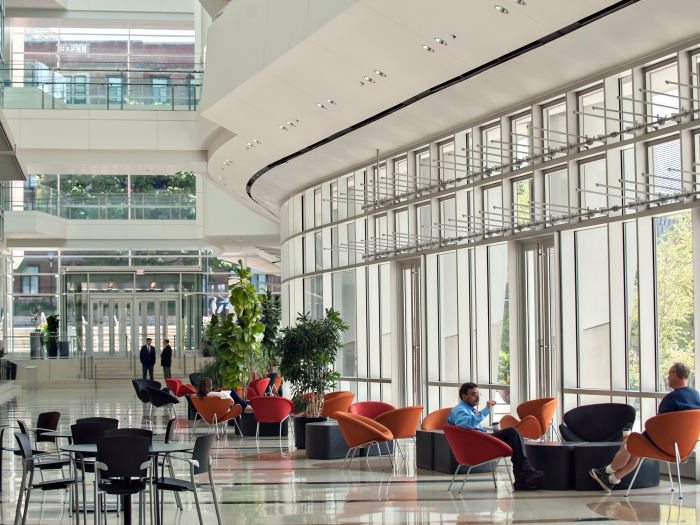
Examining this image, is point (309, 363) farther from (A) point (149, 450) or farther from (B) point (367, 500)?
(A) point (149, 450)

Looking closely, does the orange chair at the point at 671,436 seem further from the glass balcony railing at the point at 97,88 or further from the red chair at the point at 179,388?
the glass balcony railing at the point at 97,88

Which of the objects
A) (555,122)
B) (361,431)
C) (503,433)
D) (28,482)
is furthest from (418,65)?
(28,482)

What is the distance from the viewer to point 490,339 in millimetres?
12367

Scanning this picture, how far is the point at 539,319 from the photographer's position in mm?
11367

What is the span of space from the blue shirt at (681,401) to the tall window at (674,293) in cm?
105

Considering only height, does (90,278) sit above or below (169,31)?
below

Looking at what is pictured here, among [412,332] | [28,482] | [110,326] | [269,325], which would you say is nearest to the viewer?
[28,482]

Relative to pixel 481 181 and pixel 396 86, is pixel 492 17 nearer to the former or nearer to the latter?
pixel 396 86

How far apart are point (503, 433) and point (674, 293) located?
2400 millimetres

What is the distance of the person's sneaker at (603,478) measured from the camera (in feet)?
27.3

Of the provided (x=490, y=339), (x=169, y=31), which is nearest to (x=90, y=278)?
(x=169, y=31)

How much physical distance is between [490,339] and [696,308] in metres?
3.90

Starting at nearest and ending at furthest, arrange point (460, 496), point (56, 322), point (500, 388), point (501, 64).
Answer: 1. point (460, 496)
2. point (501, 64)
3. point (500, 388)
4. point (56, 322)

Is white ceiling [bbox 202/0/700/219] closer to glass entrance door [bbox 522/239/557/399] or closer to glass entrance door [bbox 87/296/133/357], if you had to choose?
glass entrance door [bbox 522/239/557/399]
